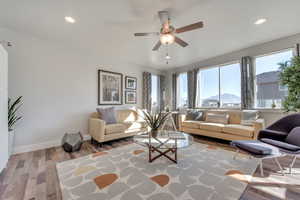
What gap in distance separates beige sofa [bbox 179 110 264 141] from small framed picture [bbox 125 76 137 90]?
2.09 metres

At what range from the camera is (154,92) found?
5789 millimetres

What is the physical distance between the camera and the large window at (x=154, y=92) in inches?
224

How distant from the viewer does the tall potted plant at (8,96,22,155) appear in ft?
7.96

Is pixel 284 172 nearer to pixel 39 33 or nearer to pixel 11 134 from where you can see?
pixel 11 134

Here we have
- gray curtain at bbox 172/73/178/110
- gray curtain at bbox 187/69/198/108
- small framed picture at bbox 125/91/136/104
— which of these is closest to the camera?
small framed picture at bbox 125/91/136/104

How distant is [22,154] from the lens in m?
2.65

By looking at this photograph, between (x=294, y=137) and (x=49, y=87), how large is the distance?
499 cm

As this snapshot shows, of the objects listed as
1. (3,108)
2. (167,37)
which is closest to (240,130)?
(167,37)

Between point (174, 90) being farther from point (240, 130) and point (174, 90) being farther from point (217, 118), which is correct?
point (240, 130)

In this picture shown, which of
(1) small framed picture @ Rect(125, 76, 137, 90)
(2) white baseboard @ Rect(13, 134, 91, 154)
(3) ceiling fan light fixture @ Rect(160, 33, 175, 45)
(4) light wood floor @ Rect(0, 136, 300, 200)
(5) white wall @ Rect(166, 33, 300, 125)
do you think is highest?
(5) white wall @ Rect(166, 33, 300, 125)

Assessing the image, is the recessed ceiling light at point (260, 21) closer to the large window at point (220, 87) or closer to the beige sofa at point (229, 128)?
the large window at point (220, 87)

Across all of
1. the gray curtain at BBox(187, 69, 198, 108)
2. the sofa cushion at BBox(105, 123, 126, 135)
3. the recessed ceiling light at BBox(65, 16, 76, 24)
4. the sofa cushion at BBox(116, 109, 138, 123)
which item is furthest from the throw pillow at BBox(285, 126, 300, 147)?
the recessed ceiling light at BBox(65, 16, 76, 24)

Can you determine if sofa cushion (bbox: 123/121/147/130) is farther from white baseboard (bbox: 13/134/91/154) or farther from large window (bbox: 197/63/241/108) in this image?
large window (bbox: 197/63/241/108)

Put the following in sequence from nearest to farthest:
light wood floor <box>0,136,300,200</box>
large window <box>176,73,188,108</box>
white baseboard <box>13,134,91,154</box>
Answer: light wood floor <box>0,136,300,200</box> < white baseboard <box>13,134,91,154</box> < large window <box>176,73,188,108</box>
